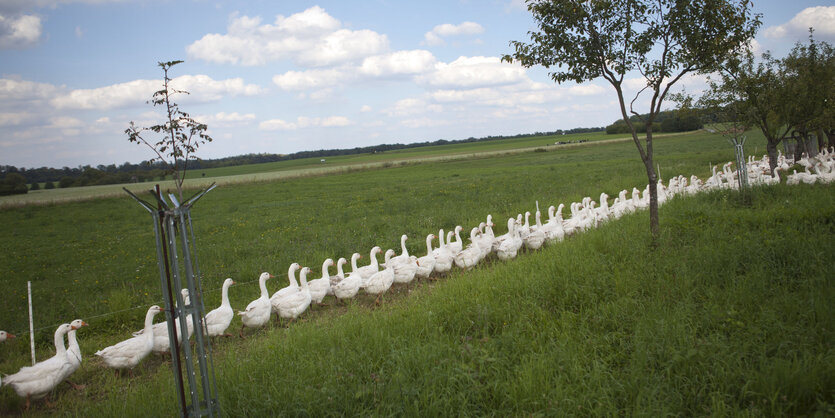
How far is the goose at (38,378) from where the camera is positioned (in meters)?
5.32

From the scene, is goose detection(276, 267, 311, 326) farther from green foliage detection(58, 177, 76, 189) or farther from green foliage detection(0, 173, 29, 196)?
green foliage detection(58, 177, 76, 189)

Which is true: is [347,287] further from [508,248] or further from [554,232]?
[554,232]

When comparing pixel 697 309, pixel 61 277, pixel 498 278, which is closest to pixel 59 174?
pixel 61 277

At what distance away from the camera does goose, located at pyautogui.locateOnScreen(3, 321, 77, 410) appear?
17.5 ft

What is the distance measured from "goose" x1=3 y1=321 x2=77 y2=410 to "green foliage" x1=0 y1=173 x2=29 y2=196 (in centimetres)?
3576

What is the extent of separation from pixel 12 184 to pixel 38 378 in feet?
122

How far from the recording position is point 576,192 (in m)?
20.7

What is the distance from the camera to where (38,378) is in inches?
213

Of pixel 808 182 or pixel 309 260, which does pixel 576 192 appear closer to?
pixel 808 182

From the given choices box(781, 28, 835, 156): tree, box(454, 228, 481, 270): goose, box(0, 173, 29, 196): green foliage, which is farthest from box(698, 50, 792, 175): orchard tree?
box(0, 173, 29, 196): green foliage

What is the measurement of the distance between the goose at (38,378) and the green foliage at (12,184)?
35761 mm

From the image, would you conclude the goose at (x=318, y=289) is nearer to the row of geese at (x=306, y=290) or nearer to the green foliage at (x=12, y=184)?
the row of geese at (x=306, y=290)

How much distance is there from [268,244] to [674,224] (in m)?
11.5

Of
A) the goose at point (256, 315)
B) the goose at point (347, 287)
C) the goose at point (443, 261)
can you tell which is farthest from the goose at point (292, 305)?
the goose at point (443, 261)
